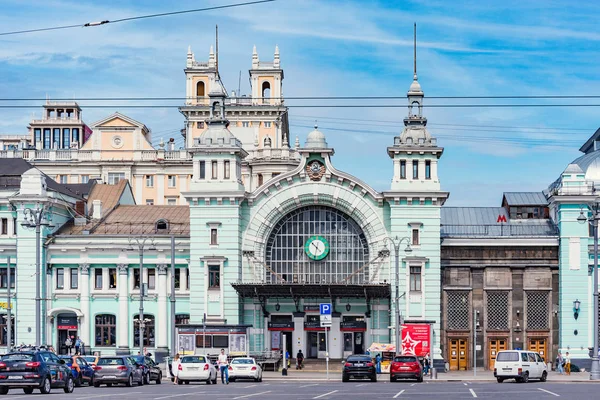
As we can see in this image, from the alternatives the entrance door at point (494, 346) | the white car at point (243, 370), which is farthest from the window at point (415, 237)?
the white car at point (243, 370)

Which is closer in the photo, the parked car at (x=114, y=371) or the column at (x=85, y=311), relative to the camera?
the parked car at (x=114, y=371)

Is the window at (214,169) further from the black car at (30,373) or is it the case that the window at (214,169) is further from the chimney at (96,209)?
the black car at (30,373)

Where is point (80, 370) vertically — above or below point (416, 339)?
above

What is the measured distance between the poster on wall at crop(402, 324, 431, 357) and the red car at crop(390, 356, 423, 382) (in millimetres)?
18781

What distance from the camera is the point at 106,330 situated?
3595 inches

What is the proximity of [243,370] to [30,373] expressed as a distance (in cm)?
2119

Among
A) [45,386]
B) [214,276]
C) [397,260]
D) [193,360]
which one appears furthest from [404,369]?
[214,276]

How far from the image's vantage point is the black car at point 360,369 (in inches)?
2557

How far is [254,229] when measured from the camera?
89312mm

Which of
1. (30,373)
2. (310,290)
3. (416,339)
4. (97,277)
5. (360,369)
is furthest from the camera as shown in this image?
(97,277)

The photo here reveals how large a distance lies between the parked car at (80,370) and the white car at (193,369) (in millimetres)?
4320

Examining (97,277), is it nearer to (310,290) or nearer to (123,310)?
(123,310)

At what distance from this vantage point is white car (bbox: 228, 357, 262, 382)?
213 ft

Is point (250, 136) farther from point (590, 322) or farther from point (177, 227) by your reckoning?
point (590, 322)
